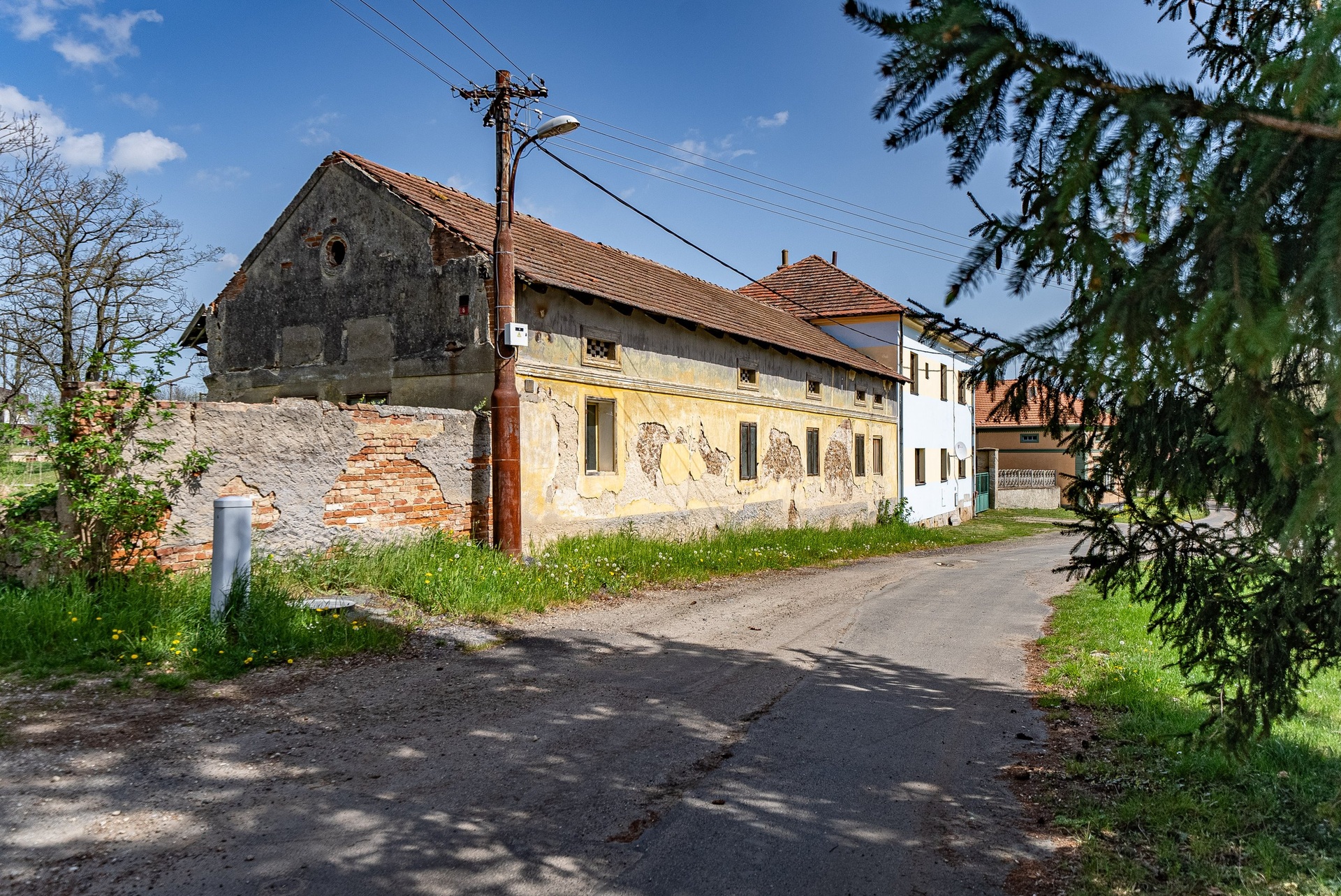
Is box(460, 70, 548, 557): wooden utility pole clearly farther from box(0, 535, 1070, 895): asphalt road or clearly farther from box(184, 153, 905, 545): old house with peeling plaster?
box(0, 535, 1070, 895): asphalt road

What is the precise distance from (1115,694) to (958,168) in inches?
179

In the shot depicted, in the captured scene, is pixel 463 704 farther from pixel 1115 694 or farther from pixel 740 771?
pixel 1115 694

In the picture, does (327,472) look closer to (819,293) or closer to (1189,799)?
(1189,799)

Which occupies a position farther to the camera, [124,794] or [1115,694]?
[1115,694]

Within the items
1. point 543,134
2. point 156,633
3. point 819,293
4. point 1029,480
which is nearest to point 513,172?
point 543,134

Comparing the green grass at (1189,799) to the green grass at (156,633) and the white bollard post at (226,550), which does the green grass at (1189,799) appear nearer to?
the green grass at (156,633)

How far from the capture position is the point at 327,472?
9.07 m

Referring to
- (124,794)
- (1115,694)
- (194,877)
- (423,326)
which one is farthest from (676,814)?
(423,326)

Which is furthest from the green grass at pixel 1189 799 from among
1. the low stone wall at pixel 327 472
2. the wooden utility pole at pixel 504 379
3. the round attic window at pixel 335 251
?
the round attic window at pixel 335 251

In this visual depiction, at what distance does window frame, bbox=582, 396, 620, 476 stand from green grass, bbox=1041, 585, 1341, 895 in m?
7.95

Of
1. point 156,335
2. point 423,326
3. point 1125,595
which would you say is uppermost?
point 156,335

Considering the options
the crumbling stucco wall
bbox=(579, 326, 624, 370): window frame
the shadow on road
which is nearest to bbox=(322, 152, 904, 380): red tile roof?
the crumbling stucco wall

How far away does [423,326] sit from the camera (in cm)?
1153

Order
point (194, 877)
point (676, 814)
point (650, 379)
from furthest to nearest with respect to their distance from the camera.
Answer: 1. point (650, 379)
2. point (676, 814)
3. point (194, 877)
